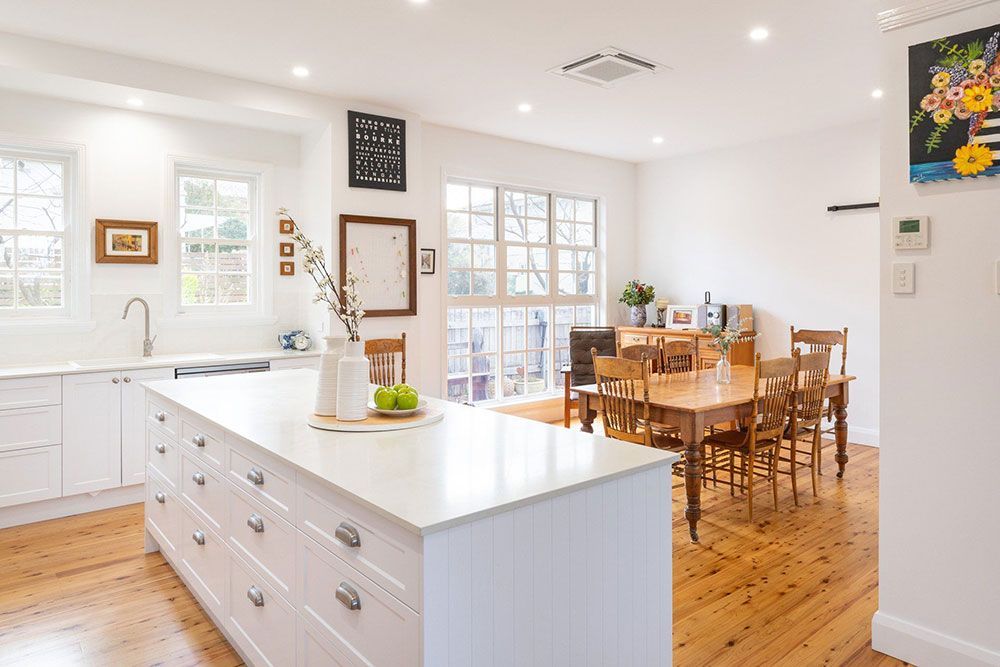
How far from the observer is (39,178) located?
4285mm

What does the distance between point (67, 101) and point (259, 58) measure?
56.4 inches

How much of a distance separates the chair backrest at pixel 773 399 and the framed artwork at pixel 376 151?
3.10m

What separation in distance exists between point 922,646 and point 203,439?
109 inches

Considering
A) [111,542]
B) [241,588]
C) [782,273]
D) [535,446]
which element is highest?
[782,273]

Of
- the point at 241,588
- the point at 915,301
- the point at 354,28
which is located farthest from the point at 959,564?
the point at 354,28

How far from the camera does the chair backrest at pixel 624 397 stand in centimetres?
346

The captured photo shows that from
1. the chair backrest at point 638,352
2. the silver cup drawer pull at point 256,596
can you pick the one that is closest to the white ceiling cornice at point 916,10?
the chair backrest at point 638,352

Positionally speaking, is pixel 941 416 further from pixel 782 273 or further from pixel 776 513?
pixel 782 273

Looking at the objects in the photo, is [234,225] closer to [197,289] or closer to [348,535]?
[197,289]

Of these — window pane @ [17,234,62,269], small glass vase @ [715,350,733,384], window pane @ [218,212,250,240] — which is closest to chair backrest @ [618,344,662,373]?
small glass vase @ [715,350,733,384]

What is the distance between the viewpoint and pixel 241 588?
2.16 m

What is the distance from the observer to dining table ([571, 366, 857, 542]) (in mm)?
3371

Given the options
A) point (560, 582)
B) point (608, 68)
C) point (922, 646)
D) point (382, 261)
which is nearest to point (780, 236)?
point (608, 68)

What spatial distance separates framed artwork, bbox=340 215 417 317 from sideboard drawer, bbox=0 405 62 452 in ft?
6.65
